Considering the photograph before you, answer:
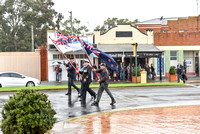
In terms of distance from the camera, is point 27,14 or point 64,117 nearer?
point 64,117

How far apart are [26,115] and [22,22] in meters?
51.0

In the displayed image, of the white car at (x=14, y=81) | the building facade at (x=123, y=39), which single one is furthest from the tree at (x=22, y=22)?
the white car at (x=14, y=81)

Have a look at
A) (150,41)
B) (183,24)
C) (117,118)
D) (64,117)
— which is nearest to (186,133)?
(117,118)

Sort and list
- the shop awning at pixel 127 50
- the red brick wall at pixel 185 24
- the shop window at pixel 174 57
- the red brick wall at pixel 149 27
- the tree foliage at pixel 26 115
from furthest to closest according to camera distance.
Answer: the red brick wall at pixel 185 24 → the red brick wall at pixel 149 27 → the shop window at pixel 174 57 → the shop awning at pixel 127 50 → the tree foliage at pixel 26 115

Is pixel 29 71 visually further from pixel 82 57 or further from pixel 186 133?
pixel 186 133

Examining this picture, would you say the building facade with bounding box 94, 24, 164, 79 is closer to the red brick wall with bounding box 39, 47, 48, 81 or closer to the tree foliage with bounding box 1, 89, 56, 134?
the red brick wall with bounding box 39, 47, 48, 81

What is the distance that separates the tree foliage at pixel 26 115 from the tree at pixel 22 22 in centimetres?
4822

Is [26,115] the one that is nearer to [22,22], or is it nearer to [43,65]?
[43,65]

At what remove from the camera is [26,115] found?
6.55 m

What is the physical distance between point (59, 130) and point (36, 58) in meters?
28.8

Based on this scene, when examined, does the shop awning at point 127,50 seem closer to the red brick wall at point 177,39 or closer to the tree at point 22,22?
the red brick wall at point 177,39

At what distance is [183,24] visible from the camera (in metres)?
52.0

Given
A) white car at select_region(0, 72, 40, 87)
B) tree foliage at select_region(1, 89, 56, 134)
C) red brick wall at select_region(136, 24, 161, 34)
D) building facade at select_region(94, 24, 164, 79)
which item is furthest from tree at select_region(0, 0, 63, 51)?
tree foliage at select_region(1, 89, 56, 134)

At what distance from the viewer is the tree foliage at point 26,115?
653 cm
